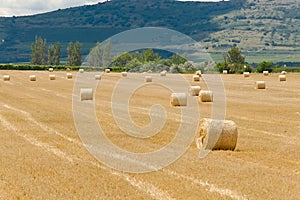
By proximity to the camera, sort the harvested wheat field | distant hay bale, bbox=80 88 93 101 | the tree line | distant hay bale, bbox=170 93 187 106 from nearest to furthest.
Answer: the harvested wheat field → distant hay bale, bbox=170 93 187 106 → distant hay bale, bbox=80 88 93 101 → the tree line

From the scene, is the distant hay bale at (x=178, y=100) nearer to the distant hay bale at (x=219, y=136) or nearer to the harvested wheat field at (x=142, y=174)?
the harvested wheat field at (x=142, y=174)

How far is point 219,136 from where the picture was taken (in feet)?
47.7

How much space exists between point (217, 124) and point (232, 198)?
5049 mm

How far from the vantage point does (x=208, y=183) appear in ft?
35.1

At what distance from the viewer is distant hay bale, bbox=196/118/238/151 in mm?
14438

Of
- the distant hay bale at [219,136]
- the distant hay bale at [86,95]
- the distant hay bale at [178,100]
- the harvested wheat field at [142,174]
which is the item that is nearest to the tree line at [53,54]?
the distant hay bale at [86,95]

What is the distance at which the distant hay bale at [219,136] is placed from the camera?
568 inches

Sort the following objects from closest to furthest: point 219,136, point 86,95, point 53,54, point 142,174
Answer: point 142,174 → point 219,136 → point 86,95 → point 53,54


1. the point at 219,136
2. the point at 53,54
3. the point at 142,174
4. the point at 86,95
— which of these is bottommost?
the point at 53,54

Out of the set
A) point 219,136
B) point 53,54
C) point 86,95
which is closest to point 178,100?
point 86,95

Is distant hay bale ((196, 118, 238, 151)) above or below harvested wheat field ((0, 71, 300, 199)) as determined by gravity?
above

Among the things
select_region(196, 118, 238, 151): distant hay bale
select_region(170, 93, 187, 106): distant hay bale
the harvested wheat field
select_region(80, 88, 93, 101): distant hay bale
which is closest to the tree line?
select_region(80, 88, 93, 101): distant hay bale

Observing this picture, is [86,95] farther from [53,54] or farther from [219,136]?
[53,54]

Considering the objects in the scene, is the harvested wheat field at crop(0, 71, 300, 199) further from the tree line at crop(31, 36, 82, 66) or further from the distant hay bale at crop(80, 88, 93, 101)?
the tree line at crop(31, 36, 82, 66)
